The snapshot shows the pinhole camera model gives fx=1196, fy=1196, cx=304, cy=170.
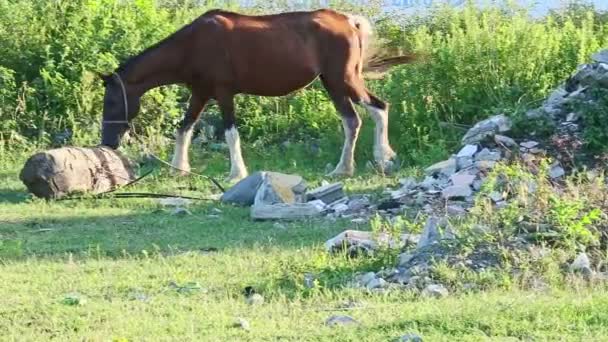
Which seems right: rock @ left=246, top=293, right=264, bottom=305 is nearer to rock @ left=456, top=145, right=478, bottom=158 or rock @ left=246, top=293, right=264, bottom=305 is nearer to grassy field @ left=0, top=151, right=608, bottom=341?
grassy field @ left=0, top=151, right=608, bottom=341

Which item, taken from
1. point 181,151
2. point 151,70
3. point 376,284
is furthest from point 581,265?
point 151,70

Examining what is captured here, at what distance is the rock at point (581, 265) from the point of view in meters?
7.72

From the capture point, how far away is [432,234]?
328 inches

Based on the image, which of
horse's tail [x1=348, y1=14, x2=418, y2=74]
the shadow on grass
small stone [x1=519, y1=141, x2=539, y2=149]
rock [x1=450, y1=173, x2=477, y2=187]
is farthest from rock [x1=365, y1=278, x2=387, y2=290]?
horse's tail [x1=348, y1=14, x2=418, y2=74]

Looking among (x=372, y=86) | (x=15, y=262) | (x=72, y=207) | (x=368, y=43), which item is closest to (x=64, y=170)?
(x=72, y=207)

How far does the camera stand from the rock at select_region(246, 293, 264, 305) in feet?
23.6

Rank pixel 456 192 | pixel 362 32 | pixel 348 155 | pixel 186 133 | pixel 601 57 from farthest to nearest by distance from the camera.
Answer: pixel 362 32 → pixel 186 133 → pixel 348 155 → pixel 601 57 → pixel 456 192

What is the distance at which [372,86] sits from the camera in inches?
647

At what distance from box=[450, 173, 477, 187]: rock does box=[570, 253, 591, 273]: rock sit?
11.0 ft

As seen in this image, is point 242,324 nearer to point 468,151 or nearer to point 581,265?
point 581,265

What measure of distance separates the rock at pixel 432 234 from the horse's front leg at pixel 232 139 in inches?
213

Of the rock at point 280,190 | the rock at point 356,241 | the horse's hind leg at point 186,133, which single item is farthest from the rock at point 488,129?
the rock at point 356,241

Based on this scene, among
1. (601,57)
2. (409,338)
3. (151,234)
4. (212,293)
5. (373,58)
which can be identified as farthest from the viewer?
(373,58)

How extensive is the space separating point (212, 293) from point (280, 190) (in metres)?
3.77
